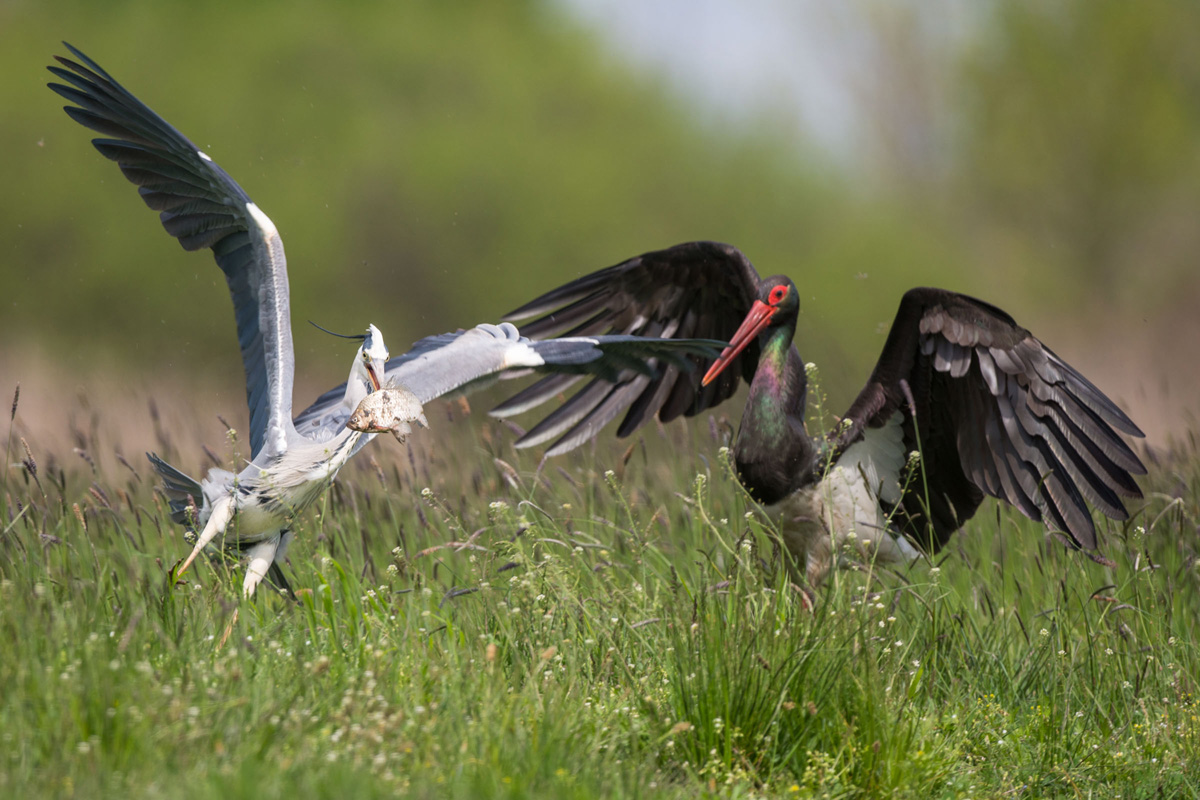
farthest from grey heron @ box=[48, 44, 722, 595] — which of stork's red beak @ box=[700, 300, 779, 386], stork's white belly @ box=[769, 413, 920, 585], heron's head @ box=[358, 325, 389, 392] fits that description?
stork's white belly @ box=[769, 413, 920, 585]

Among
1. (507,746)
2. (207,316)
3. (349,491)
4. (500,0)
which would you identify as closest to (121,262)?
(207,316)

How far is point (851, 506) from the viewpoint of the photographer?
203 inches

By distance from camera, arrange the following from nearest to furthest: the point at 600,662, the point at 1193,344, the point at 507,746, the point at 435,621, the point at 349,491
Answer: the point at 507,746, the point at 600,662, the point at 435,621, the point at 349,491, the point at 1193,344

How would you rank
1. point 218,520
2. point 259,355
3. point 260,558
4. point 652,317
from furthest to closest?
point 652,317, point 259,355, point 260,558, point 218,520

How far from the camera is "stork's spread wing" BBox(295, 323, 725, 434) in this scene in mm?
4395

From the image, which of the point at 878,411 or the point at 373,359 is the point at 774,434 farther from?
the point at 373,359

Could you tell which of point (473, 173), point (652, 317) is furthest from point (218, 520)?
point (473, 173)

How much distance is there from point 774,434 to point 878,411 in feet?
1.41

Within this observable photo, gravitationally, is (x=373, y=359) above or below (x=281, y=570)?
above

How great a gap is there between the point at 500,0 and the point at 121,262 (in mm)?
7644

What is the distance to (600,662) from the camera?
363 cm

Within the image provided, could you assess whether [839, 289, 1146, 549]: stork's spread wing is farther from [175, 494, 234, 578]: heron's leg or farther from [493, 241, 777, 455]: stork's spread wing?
[175, 494, 234, 578]: heron's leg

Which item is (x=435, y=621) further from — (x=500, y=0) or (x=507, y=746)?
(x=500, y=0)

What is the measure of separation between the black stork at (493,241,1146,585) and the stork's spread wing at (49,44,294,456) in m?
1.07
